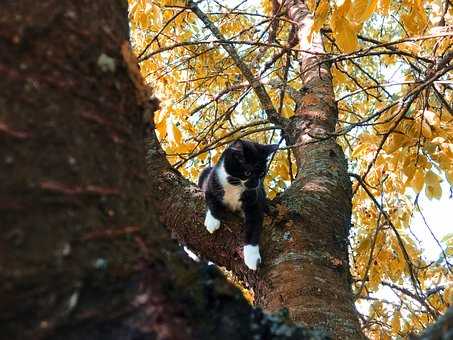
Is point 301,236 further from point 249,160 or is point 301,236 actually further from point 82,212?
point 82,212

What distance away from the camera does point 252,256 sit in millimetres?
2178

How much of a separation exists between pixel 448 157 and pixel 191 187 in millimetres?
1285

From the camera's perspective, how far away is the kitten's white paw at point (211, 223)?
2441mm

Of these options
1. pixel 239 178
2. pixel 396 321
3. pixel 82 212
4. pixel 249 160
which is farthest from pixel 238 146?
pixel 82 212

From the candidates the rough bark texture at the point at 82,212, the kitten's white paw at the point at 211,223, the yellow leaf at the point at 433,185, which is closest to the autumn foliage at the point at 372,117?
the yellow leaf at the point at 433,185

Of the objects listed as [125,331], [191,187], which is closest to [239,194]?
[191,187]

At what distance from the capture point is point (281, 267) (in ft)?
6.80

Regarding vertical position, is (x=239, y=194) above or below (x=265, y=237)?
above

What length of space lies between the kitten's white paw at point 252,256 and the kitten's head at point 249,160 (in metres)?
0.99

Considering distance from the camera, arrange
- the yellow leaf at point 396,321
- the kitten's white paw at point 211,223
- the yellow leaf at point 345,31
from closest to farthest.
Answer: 1. the yellow leaf at point 345,31
2. the kitten's white paw at point 211,223
3. the yellow leaf at point 396,321

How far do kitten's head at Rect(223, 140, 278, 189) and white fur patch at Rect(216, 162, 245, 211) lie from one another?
65 mm

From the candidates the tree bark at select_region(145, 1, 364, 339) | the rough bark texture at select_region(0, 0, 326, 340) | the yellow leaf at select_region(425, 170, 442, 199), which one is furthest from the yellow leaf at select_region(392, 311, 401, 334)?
the rough bark texture at select_region(0, 0, 326, 340)

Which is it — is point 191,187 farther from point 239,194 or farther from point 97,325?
point 97,325

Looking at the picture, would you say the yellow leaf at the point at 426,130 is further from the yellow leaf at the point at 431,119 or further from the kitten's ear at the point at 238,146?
the kitten's ear at the point at 238,146
